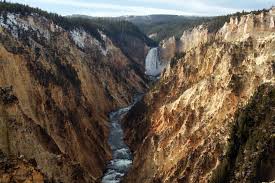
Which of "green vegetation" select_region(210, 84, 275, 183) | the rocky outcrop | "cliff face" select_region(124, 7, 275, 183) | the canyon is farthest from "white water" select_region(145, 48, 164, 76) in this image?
"green vegetation" select_region(210, 84, 275, 183)

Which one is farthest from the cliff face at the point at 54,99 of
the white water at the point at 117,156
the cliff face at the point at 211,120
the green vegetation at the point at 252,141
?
the green vegetation at the point at 252,141

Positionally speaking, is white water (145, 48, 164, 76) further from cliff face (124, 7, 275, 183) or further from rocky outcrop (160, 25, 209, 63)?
cliff face (124, 7, 275, 183)

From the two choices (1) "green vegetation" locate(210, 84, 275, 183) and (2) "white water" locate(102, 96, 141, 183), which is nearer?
(1) "green vegetation" locate(210, 84, 275, 183)

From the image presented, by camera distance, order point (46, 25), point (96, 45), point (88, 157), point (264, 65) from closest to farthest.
Answer: point (264, 65) → point (88, 157) → point (46, 25) → point (96, 45)

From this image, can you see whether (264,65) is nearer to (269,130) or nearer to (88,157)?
(269,130)

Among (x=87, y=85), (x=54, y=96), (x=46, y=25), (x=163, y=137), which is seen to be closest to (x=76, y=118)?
Result: (x=54, y=96)

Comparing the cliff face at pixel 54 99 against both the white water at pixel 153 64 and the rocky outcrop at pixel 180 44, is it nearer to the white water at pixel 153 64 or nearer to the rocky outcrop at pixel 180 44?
the rocky outcrop at pixel 180 44
